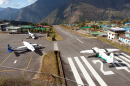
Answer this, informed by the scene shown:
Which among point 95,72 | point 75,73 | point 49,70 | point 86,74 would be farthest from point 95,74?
point 49,70

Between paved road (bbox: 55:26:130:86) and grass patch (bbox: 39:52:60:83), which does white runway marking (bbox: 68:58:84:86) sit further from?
grass patch (bbox: 39:52:60:83)

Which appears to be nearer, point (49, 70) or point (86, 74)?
point (86, 74)

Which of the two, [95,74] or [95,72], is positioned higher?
[95,72]

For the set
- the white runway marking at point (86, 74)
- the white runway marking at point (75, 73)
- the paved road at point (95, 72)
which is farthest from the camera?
the white runway marking at point (75, 73)

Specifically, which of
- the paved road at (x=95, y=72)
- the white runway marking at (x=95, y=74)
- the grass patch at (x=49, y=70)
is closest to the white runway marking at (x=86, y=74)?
the paved road at (x=95, y=72)

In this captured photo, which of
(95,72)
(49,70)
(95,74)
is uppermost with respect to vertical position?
(49,70)

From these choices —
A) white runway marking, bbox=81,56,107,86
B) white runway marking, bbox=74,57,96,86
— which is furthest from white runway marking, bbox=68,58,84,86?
white runway marking, bbox=81,56,107,86

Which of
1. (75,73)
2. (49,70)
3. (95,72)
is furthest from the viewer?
(49,70)

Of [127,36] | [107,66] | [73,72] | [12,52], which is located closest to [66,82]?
[73,72]

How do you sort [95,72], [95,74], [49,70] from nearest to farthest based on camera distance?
[95,74], [95,72], [49,70]

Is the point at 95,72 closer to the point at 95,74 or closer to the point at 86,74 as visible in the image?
the point at 95,74

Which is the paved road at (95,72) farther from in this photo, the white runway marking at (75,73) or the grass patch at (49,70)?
the grass patch at (49,70)

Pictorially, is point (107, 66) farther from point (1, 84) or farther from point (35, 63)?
point (1, 84)

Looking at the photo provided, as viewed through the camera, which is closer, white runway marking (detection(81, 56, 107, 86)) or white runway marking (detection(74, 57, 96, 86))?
white runway marking (detection(81, 56, 107, 86))
